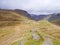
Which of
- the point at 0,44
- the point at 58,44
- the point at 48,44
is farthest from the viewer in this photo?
the point at 0,44

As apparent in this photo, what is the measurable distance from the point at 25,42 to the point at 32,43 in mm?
2048

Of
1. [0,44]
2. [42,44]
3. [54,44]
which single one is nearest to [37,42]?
[42,44]

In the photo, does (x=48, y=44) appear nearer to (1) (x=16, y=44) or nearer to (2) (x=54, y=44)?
(2) (x=54, y=44)

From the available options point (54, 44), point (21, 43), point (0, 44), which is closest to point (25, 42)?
point (21, 43)

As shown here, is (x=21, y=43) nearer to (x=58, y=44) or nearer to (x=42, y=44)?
(x=42, y=44)

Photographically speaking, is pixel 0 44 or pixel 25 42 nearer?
pixel 25 42

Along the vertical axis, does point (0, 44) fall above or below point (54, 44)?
below

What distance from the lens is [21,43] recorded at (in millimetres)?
38906

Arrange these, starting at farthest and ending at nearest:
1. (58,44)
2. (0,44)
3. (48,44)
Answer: (0,44) → (58,44) → (48,44)

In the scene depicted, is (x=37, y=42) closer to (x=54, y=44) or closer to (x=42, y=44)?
(x=42, y=44)

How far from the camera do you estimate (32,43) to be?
38.8 metres

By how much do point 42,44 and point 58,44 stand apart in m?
4.55

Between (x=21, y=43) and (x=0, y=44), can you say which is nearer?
(x=21, y=43)

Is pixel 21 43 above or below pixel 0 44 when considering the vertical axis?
above
